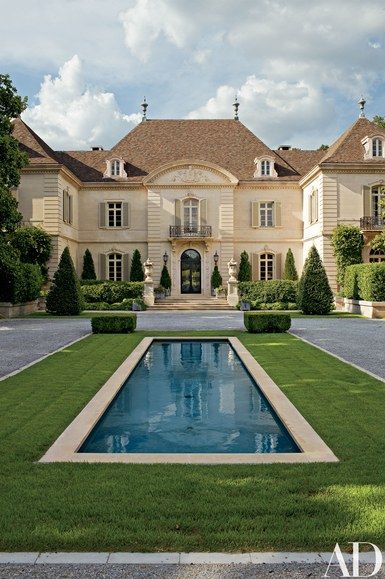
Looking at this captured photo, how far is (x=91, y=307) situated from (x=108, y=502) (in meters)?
25.1

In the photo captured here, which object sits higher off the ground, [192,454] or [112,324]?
[112,324]

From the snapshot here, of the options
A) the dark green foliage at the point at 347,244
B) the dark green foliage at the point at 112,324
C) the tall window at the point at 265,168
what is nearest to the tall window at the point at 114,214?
the tall window at the point at 265,168

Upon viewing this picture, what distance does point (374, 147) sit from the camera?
30.2m

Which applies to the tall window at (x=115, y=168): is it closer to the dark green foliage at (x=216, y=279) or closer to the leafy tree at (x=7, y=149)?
the dark green foliage at (x=216, y=279)

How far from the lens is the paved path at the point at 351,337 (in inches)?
462

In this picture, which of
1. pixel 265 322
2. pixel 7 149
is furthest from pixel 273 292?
pixel 7 149

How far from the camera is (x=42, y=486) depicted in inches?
180

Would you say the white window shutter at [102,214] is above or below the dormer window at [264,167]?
below

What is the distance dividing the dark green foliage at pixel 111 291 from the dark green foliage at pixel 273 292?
19.5 feet

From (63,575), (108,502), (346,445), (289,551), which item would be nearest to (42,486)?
(108,502)

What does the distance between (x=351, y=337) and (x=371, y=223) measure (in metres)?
15.4

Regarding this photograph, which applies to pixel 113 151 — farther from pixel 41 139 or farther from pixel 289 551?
pixel 289 551

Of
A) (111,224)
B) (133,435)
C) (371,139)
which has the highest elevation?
(371,139)

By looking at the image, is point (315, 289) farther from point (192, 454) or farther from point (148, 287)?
point (192, 454)
